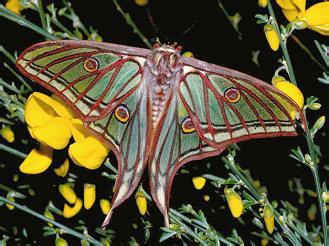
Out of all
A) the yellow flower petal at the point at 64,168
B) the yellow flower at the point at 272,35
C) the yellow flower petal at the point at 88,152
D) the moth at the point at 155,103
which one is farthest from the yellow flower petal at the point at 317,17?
the yellow flower petal at the point at 64,168

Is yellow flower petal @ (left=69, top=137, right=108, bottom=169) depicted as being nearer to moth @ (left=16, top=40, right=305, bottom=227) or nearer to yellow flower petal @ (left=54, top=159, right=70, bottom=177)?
moth @ (left=16, top=40, right=305, bottom=227)

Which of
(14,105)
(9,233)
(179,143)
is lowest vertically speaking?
(9,233)

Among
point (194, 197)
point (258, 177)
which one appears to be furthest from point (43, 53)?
point (258, 177)

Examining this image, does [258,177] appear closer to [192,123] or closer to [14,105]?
[192,123]

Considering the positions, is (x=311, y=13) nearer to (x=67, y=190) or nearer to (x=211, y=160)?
(x=211, y=160)

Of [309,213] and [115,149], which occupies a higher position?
[115,149]


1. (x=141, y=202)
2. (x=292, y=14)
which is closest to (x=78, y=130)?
(x=141, y=202)

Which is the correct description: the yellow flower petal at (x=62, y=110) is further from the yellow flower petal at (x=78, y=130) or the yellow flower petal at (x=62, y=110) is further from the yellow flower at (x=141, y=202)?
the yellow flower at (x=141, y=202)
